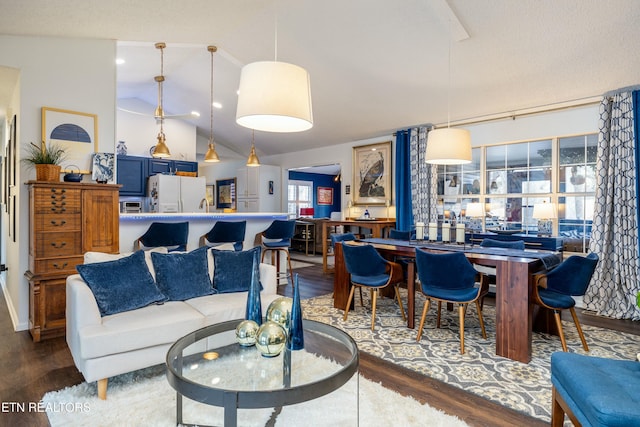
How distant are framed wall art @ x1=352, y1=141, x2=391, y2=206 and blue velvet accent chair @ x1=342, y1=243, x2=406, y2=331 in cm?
332

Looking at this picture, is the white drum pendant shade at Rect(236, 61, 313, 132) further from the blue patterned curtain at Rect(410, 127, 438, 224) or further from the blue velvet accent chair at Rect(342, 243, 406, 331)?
Result: the blue patterned curtain at Rect(410, 127, 438, 224)

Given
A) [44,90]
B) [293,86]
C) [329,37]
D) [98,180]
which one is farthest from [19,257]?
[329,37]

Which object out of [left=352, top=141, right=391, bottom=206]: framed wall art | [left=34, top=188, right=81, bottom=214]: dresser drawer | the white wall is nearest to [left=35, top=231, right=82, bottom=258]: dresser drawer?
[left=34, top=188, right=81, bottom=214]: dresser drawer

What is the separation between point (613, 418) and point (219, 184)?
10396 mm

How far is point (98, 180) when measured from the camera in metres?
3.79

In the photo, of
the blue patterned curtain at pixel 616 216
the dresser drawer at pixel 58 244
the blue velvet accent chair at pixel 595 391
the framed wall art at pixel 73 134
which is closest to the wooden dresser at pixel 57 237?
the dresser drawer at pixel 58 244

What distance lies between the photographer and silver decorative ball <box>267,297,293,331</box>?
201cm

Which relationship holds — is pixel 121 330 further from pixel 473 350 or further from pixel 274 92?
pixel 473 350

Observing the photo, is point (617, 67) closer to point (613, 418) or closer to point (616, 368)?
point (616, 368)

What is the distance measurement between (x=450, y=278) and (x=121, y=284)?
8.78ft

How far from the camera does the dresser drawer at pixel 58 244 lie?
3.32 meters

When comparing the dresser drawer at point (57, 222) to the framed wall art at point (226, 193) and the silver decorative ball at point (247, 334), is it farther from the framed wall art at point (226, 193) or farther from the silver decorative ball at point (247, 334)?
the framed wall art at point (226, 193)

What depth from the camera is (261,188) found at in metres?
8.98

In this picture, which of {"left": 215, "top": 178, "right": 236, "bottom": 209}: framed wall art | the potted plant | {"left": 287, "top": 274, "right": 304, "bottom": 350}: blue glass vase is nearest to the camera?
{"left": 287, "top": 274, "right": 304, "bottom": 350}: blue glass vase
